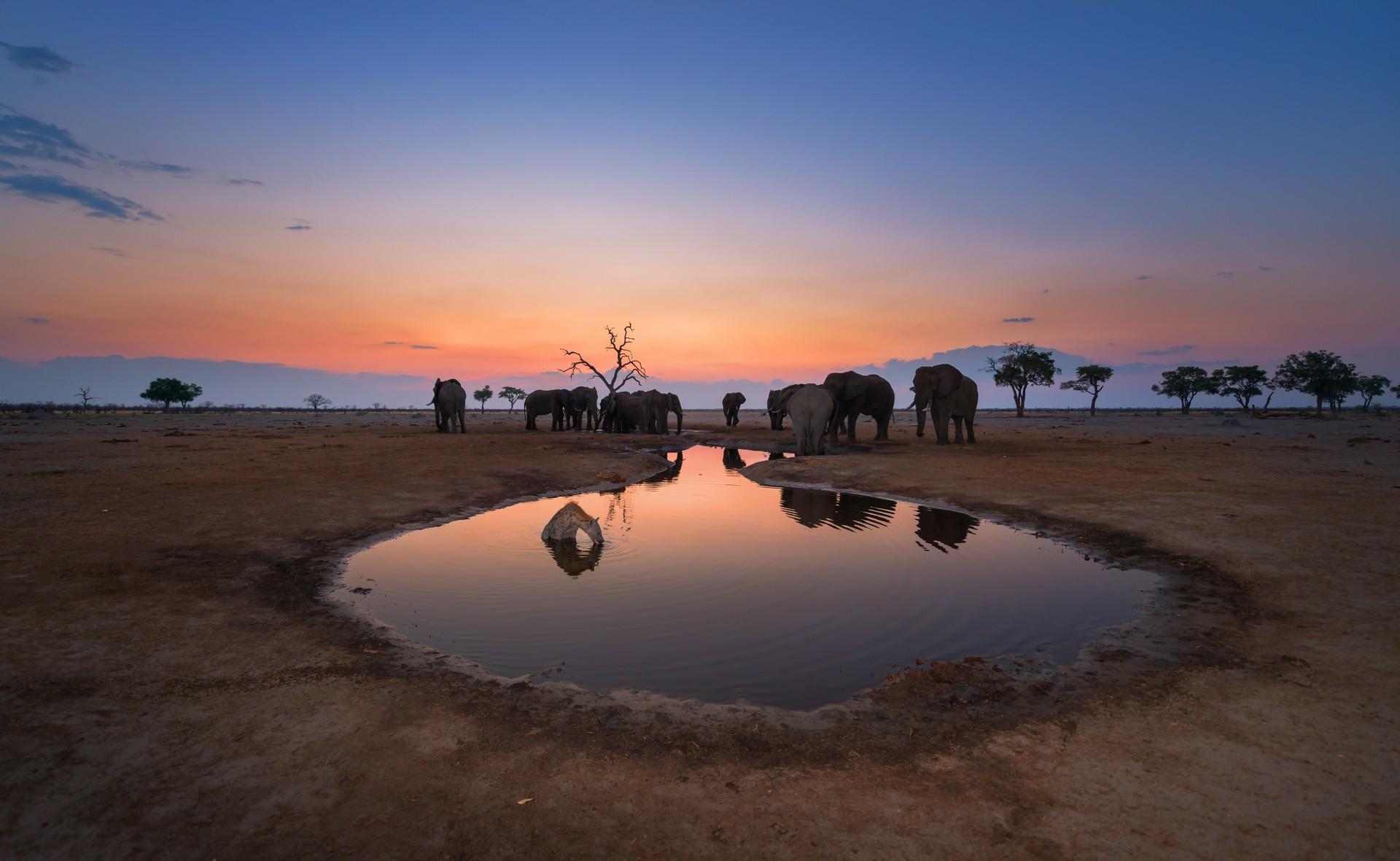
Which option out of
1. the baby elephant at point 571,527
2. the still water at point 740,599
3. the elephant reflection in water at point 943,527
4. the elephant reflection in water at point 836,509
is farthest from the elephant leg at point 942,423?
the baby elephant at point 571,527

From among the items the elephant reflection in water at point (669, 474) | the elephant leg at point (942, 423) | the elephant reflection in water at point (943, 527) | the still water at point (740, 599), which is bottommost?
the still water at point (740, 599)

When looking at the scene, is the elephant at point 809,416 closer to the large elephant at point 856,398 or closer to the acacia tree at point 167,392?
the large elephant at point 856,398

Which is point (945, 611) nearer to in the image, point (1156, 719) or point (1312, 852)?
point (1156, 719)

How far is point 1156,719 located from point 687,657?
4.18 meters

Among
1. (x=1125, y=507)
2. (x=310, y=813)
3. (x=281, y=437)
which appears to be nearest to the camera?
(x=310, y=813)

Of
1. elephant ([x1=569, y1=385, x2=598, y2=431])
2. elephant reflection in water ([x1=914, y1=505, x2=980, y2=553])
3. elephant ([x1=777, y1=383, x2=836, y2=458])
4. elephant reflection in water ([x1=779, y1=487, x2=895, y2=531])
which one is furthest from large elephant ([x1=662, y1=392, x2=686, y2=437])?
elephant reflection in water ([x1=914, y1=505, x2=980, y2=553])

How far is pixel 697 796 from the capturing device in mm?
4012

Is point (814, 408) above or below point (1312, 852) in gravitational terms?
above

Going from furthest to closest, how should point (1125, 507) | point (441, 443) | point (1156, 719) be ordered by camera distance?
point (441, 443) < point (1125, 507) < point (1156, 719)

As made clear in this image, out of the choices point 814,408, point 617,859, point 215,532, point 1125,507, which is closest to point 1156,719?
point 617,859

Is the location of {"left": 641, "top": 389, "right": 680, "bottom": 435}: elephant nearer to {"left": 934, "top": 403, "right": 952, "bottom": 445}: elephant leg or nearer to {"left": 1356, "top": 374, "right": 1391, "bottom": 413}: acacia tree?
{"left": 934, "top": 403, "right": 952, "bottom": 445}: elephant leg

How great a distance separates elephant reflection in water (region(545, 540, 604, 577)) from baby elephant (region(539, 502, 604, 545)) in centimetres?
10

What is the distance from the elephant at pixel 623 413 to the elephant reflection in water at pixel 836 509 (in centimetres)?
2430

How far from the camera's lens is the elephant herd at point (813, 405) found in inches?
1046
